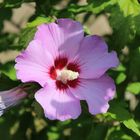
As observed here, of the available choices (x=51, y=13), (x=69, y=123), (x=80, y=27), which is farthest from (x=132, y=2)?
(x=69, y=123)

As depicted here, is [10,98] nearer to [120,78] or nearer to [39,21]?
[39,21]

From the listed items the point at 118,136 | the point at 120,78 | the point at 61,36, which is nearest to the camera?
the point at 61,36

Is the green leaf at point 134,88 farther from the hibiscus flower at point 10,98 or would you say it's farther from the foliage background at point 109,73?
the hibiscus flower at point 10,98

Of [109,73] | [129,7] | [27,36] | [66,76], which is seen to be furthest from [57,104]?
[109,73]

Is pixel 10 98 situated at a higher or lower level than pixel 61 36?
lower

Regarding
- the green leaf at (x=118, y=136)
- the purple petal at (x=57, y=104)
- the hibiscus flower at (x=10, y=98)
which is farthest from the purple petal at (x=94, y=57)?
the green leaf at (x=118, y=136)

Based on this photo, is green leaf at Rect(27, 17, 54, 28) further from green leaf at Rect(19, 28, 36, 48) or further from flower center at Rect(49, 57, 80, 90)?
flower center at Rect(49, 57, 80, 90)

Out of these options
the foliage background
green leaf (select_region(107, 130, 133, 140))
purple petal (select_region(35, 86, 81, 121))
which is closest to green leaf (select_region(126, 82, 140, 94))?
the foliage background
